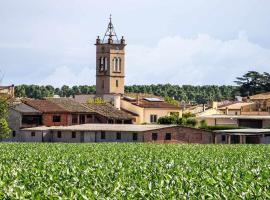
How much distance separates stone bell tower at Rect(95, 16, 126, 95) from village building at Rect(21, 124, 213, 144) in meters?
45.0

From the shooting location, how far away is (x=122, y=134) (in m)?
97.5

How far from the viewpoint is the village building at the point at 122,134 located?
9619cm

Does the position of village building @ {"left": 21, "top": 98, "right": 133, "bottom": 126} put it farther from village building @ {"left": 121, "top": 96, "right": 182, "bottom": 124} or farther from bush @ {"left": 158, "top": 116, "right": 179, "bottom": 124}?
village building @ {"left": 121, "top": 96, "right": 182, "bottom": 124}

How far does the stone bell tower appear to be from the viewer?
146m

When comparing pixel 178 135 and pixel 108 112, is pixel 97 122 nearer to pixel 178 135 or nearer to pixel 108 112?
pixel 108 112

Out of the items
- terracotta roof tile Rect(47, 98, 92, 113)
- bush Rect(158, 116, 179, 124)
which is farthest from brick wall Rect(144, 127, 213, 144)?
→ terracotta roof tile Rect(47, 98, 92, 113)

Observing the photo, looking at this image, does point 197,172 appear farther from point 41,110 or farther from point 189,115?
point 189,115

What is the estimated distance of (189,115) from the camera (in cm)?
12188

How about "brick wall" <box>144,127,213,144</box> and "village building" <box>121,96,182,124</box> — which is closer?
"brick wall" <box>144,127,213,144</box>

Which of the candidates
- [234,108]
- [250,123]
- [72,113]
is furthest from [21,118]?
[234,108]

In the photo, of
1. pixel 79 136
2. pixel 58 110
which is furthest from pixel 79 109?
pixel 79 136

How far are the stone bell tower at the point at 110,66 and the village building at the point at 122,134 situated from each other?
4504cm

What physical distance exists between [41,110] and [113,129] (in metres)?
14.4

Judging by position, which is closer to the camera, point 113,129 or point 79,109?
point 113,129
